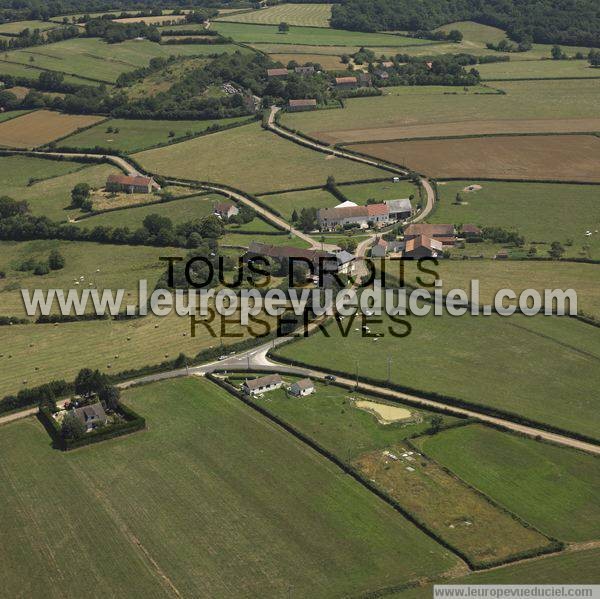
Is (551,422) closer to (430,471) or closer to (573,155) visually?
(430,471)

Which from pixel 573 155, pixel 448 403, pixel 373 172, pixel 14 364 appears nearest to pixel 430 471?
pixel 448 403

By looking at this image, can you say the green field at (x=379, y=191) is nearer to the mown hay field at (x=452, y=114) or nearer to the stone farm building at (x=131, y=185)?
the mown hay field at (x=452, y=114)

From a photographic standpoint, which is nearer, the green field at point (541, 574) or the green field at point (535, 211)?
the green field at point (541, 574)

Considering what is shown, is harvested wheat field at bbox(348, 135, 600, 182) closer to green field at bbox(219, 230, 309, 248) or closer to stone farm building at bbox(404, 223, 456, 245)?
stone farm building at bbox(404, 223, 456, 245)

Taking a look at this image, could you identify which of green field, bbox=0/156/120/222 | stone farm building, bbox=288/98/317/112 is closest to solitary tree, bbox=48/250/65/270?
green field, bbox=0/156/120/222

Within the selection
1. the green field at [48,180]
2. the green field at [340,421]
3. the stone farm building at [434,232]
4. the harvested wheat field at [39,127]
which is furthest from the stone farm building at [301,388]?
the harvested wheat field at [39,127]
